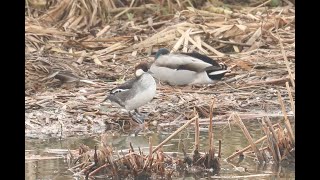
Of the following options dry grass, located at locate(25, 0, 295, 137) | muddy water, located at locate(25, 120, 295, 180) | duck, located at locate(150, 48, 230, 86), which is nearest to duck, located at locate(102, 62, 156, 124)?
dry grass, located at locate(25, 0, 295, 137)

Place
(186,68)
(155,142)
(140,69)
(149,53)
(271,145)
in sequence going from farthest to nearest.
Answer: (149,53) < (186,68) < (140,69) < (155,142) < (271,145)

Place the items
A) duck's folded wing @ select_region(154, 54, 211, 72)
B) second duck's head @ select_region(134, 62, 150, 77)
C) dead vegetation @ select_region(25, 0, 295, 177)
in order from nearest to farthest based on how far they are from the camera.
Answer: dead vegetation @ select_region(25, 0, 295, 177), second duck's head @ select_region(134, 62, 150, 77), duck's folded wing @ select_region(154, 54, 211, 72)

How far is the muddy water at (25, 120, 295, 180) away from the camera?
7.81 metres

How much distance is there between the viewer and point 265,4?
45.0 ft

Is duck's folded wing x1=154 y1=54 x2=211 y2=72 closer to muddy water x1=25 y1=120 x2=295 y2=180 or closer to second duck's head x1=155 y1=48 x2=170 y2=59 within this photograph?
second duck's head x1=155 y1=48 x2=170 y2=59

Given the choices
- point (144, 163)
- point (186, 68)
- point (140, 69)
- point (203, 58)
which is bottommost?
point (144, 163)

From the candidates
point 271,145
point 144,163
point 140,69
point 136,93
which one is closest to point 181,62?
point 140,69

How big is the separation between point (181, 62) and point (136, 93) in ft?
5.68

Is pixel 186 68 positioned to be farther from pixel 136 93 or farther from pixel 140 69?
pixel 136 93

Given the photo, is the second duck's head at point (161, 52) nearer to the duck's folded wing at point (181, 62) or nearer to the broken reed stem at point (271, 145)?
the duck's folded wing at point (181, 62)

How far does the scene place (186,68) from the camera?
1146cm

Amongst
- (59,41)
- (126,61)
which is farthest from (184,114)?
(59,41)
